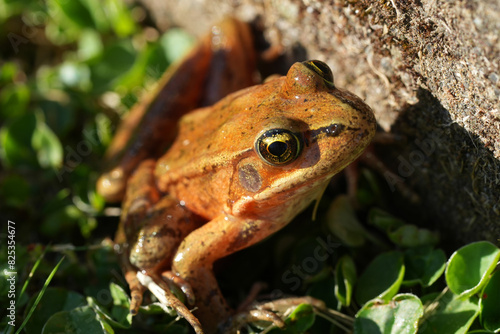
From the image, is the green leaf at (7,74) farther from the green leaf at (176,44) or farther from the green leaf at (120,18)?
the green leaf at (176,44)

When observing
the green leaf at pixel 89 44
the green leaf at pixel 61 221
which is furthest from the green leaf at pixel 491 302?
the green leaf at pixel 89 44

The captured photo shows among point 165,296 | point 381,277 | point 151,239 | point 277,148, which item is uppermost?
point 277,148

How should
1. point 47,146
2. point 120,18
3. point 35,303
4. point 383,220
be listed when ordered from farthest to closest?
→ point 120,18 < point 47,146 < point 383,220 < point 35,303

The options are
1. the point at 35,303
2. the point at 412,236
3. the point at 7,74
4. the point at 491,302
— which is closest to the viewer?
the point at 491,302

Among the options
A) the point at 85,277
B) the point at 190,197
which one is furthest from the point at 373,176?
the point at 85,277

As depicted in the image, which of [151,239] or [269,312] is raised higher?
[151,239]

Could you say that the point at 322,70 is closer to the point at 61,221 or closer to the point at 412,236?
the point at 412,236

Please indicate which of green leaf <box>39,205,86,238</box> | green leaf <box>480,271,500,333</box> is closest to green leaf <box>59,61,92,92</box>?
green leaf <box>39,205,86,238</box>

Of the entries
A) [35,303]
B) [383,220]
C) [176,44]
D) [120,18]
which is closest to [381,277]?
[383,220]
